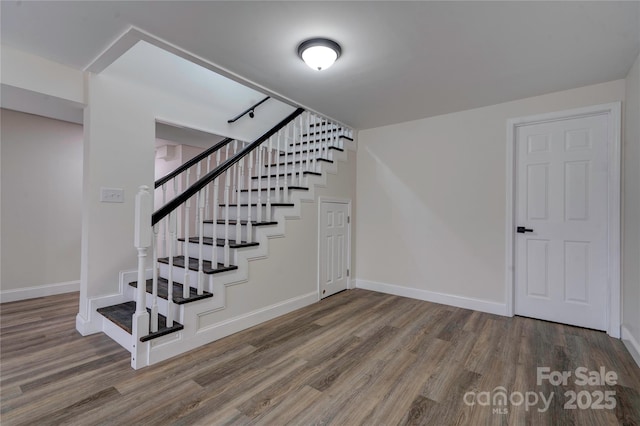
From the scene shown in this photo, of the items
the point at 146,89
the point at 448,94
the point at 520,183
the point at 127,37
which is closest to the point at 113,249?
the point at 146,89

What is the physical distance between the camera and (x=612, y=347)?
2391 mm

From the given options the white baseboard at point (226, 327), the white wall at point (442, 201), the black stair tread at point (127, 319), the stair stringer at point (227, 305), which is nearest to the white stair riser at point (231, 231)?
the stair stringer at point (227, 305)

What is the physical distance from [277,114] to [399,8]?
3.06 meters

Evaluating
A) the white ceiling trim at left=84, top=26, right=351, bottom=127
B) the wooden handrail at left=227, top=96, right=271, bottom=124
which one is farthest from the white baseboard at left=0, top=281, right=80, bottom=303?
the wooden handrail at left=227, top=96, right=271, bottom=124

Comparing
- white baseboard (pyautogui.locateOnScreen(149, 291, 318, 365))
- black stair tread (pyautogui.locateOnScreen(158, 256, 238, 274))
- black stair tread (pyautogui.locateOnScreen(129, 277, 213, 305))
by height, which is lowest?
white baseboard (pyautogui.locateOnScreen(149, 291, 318, 365))

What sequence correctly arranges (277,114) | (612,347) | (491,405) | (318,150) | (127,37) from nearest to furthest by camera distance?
(491,405) < (127,37) < (612,347) < (318,150) < (277,114)

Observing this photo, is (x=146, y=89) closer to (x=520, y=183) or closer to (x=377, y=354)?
(x=377, y=354)

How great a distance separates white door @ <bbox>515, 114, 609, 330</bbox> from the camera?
8.96 ft

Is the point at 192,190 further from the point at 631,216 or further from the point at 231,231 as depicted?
the point at 631,216

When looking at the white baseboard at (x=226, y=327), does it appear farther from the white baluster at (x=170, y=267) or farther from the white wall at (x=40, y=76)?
the white wall at (x=40, y=76)

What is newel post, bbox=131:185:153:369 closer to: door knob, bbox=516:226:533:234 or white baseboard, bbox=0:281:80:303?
white baseboard, bbox=0:281:80:303

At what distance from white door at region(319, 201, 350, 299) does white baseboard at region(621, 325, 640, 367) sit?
9.06ft

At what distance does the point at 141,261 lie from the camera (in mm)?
1998

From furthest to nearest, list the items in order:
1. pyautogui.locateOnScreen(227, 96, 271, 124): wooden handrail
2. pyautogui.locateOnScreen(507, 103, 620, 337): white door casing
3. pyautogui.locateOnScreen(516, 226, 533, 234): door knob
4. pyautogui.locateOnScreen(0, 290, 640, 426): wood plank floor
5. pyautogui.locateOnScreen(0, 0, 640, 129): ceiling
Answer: pyautogui.locateOnScreen(227, 96, 271, 124): wooden handrail
pyautogui.locateOnScreen(516, 226, 533, 234): door knob
pyautogui.locateOnScreen(507, 103, 620, 337): white door casing
pyautogui.locateOnScreen(0, 0, 640, 129): ceiling
pyautogui.locateOnScreen(0, 290, 640, 426): wood plank floor
